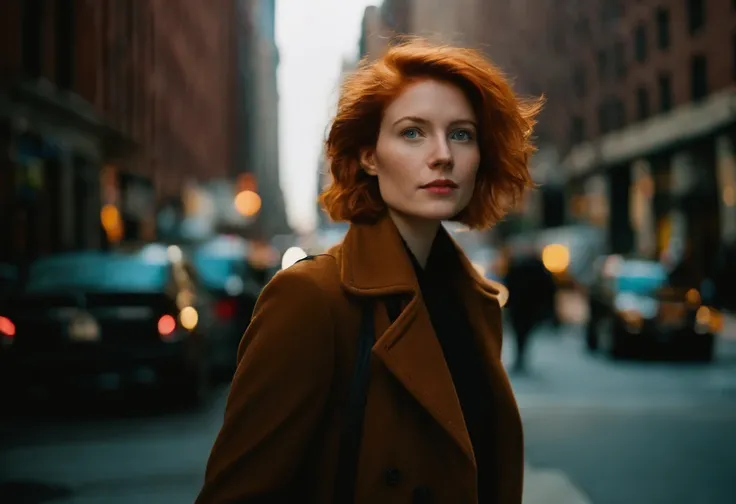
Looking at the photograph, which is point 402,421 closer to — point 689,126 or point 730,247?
point 730,247

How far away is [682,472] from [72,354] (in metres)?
5.98

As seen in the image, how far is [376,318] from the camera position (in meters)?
2.14

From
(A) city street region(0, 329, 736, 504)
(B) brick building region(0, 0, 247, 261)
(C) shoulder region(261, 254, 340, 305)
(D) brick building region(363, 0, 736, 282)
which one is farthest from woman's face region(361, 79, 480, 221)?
(B) brick building region(0, 0, 247, 261)

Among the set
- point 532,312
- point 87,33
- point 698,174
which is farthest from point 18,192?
point 698,174

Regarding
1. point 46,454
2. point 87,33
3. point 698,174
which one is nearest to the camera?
point 46,454

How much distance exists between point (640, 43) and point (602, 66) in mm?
5664

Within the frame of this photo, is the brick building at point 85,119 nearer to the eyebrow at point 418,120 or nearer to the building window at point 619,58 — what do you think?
the eyebrow at point 418,120

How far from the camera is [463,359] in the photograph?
2305mm

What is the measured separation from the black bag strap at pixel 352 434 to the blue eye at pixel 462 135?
Result: 23.7 inches

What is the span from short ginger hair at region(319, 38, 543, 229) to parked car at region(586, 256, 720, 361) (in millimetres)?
14160

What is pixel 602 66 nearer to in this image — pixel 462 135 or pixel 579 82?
pixel 579 82

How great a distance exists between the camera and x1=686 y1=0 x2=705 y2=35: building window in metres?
35.3

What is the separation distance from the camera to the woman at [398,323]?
1.99 m

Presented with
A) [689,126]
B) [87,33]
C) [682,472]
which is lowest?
[682,472]
